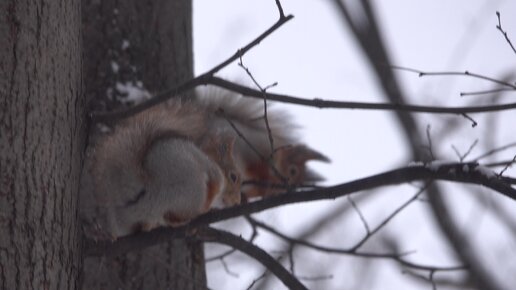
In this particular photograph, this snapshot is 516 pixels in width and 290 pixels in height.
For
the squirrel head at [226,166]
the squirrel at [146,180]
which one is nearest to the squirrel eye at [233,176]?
the squirrel head at [226,166]

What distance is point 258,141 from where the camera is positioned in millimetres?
3695

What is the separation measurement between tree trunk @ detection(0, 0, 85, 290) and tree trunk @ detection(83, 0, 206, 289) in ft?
2.54

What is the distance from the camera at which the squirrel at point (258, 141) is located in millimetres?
3303

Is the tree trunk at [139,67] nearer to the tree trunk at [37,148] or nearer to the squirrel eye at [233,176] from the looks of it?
the squirrel eye at [233,176]

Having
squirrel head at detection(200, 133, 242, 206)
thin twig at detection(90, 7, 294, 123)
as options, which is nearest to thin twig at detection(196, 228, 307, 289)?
squirrel head at detection(200, 133, 242, 206)

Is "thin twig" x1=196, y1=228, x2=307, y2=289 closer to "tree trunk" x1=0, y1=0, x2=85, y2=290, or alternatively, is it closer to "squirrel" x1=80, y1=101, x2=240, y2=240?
"squirrel" x1=80, y1=101, x2=240, y2=240

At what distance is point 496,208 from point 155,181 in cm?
380

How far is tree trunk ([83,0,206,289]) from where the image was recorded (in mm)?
2539

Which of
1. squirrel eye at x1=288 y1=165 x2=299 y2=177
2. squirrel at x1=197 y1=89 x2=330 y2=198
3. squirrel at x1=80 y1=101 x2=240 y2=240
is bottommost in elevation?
squirrel at x1=80 y1=101 x2=240 y2=240

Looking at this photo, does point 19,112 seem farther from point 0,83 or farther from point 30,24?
point 30,24

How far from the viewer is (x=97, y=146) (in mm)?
2416

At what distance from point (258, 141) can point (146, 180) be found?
1.49 metres

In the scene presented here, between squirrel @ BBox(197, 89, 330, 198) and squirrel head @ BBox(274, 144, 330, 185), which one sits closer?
squirrel @ BBox(197, 89, 330, 198)

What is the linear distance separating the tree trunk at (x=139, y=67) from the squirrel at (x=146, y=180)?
0.75 ft
